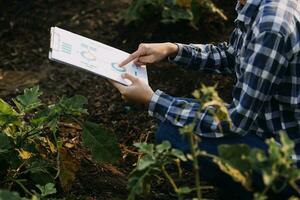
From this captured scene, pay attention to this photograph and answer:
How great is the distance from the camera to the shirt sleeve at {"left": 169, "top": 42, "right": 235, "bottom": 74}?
2.71 metres

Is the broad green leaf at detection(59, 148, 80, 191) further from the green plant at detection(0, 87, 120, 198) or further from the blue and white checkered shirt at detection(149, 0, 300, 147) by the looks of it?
the blue and white checkered shirt at detection(149, 0, 300, 147)

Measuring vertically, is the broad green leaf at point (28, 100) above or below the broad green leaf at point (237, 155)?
below

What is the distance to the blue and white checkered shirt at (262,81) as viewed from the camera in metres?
2.07

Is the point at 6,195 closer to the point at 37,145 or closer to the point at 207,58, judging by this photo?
the point at 37,145

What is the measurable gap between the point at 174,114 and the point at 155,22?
1659mm

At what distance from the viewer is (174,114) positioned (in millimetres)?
2348

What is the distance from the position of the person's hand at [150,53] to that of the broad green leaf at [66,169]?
0.42 metres

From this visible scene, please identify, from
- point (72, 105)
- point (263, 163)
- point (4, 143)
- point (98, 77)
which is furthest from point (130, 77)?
point (98, 77)

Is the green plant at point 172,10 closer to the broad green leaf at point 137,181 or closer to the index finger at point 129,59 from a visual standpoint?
the index finger at point 129,59

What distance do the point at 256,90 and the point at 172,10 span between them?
1.69 m

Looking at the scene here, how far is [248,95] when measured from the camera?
84.0 inches

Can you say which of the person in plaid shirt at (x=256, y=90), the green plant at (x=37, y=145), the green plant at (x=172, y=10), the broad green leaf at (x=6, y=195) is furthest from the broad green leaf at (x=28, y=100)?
the green plant at (x=172, y=10)

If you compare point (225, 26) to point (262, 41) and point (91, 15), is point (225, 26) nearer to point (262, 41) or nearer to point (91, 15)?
point (91, 15)

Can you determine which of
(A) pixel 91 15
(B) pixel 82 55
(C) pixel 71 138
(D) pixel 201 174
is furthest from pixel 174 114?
(A) pixel 91 15
